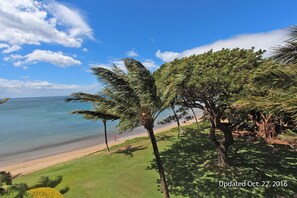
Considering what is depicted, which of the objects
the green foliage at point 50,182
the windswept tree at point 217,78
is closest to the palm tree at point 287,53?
the windswept tree at point 217,78

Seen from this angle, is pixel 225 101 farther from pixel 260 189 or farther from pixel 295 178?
pixel 295 178

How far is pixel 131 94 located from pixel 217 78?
4.87 metres

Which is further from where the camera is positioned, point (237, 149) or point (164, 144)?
point (164, 144)

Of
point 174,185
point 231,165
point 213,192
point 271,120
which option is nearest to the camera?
point 213,192

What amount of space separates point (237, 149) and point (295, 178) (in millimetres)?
4840

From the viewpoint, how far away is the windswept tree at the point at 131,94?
7.91m

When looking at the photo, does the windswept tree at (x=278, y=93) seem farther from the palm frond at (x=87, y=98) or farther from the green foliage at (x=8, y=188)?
the green foliage at (x=8, y=188)

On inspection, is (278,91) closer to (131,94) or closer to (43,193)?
(131,94)

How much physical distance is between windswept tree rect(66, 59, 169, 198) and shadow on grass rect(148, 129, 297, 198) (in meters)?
2.74

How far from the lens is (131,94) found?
26.2 feet

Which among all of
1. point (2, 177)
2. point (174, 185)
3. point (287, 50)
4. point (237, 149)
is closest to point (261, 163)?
point (237, 149)

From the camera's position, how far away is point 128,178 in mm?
11297

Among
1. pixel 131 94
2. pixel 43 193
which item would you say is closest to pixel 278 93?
pixel 131 94

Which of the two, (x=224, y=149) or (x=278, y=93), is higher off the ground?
(x=278, y=93)
